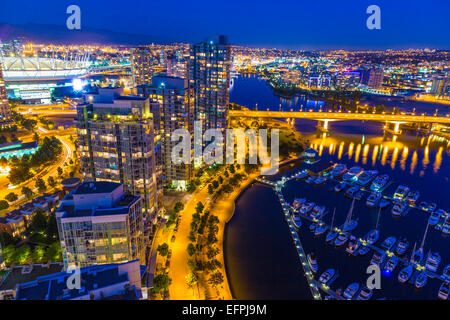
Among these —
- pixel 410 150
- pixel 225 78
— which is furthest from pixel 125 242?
pixel 410 150

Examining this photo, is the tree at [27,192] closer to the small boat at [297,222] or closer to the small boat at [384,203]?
the small boat at [297,222]

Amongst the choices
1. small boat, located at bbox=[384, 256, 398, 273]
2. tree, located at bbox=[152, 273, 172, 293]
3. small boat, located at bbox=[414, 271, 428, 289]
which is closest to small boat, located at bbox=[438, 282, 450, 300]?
small boat, located at bbox=[414, 271, 428, 289]

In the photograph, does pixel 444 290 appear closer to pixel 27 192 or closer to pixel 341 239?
pixel 341 239

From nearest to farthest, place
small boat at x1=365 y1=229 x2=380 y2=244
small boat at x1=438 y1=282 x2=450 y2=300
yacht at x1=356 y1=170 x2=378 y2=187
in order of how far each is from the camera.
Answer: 1. small boat at x1=438 y1=282 x2=450 y2=300
2. small boat at x1=365 y1=229 x2=380 y2=244
3. yacht at x1=356 y1=170 x2=378 y2=187

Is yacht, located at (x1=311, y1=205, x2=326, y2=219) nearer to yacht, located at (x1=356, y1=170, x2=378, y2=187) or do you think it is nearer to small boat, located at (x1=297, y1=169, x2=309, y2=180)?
small boat, located at (x1=297, y1=169, x2=309, y2=180)

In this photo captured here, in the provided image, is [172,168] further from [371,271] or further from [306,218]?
[371,271]

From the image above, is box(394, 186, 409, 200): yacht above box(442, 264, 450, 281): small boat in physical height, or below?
above

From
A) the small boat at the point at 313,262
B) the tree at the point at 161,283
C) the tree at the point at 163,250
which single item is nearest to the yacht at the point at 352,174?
the small boat at the point at 313,262
